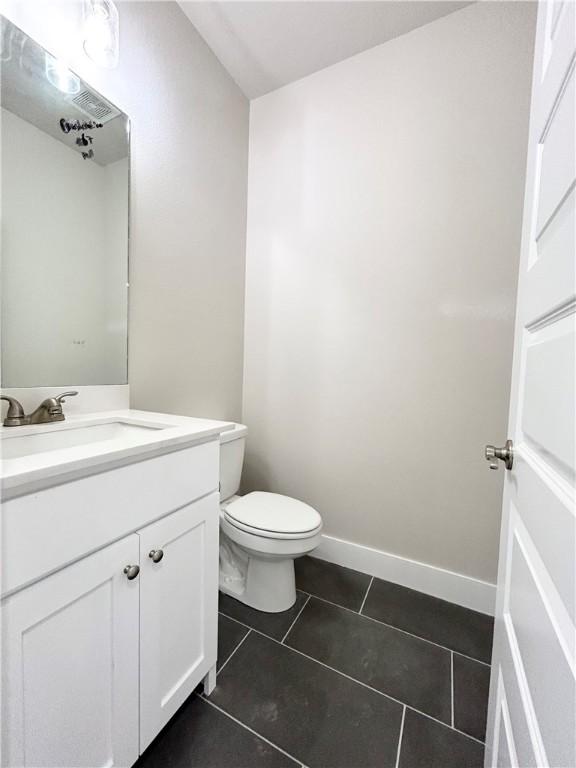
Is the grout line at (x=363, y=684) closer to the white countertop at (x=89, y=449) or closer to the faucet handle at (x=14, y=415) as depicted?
the white countertop at (x=89, y=449)

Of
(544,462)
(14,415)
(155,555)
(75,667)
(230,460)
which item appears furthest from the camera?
(230,460)

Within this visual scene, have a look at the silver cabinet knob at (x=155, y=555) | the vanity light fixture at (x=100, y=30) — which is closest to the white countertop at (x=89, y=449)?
the silver cabinet knob at (x=155, y=555)

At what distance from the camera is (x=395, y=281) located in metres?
1.52

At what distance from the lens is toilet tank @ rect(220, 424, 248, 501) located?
1451 millimetres

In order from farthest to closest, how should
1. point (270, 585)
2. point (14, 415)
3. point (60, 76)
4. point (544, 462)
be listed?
point (270, 585) → point (60, 76) → point (14, 415) → point (544, 462)

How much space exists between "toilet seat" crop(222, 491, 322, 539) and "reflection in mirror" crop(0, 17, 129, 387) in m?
0.74

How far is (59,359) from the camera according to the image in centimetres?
106

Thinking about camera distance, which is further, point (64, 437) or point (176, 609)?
A: point (64, 437)

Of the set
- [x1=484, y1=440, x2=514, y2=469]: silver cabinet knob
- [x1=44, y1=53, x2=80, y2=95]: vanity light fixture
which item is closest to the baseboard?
[x1=484, y1=440, x2=514, y2=469]: silver cabinet knob

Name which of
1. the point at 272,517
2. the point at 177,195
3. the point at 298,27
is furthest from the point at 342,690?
the point at 298,27

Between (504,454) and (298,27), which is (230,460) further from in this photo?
(298,27)

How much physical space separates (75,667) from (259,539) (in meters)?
0.72

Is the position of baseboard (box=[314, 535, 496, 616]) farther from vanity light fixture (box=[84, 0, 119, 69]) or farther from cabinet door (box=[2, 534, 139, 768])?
vanity light fixture (box=[84, 0, 119, 69])

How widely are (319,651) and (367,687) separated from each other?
0.65ft
